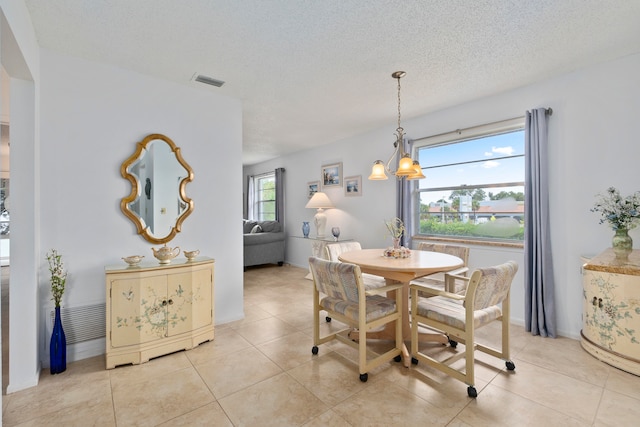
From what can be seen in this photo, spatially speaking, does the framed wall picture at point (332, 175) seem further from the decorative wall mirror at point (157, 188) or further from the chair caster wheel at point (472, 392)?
the chair caster wheel at point (472, 392)

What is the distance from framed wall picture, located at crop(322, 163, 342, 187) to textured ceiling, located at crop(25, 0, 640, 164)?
2143 mm

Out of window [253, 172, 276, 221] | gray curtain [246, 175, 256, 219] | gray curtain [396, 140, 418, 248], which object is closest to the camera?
gray curtain [396, 140, 418, 248]

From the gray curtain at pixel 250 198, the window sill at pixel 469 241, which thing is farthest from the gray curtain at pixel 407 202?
the gray curtain at pixel 250 198

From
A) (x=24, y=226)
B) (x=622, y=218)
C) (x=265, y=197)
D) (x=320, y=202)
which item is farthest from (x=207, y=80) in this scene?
(x=265, y=197)

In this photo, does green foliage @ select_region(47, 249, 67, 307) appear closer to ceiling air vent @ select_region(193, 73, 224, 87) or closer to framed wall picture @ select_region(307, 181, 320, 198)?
ceiling air vent @ select_region(193, 73, 224, 87)

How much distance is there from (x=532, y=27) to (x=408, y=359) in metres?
2.59

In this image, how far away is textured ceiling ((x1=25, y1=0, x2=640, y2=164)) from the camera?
75.1 inches

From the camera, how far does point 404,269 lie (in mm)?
2184

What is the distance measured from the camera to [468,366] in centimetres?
197

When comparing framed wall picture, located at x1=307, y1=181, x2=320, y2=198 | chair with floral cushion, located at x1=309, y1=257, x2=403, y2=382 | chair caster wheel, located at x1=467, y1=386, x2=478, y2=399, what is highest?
framed wall picture, located at x1=307, y1=181, x2=320, y2=198

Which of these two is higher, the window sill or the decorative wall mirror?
the decorative wall mirror

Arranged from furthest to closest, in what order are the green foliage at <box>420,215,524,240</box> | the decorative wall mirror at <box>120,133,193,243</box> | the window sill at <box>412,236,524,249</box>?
1. the green foliage at <box>420,215,524,240</box>
2. the window sill at <box>412,236,524,249</box>
3. the decorative wall mirror at <box>120,133,193,243</box>

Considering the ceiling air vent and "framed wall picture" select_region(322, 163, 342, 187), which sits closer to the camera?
the ceiling air vent

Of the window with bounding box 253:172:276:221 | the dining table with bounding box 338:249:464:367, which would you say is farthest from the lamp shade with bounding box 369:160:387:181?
the window with bounding box 253:172:276:221
